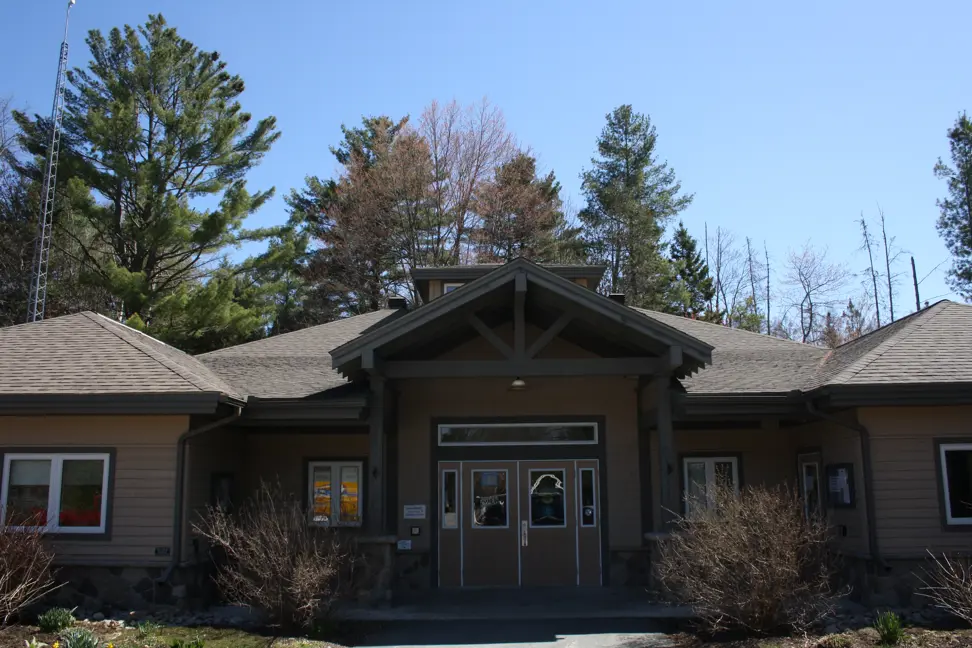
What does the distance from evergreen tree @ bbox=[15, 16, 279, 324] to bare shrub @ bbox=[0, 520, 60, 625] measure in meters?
16.1

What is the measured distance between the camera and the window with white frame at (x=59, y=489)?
1145cm

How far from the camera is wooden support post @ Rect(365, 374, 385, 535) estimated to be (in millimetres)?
11930

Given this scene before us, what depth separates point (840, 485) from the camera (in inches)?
472

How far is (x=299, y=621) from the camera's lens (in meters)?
9.88

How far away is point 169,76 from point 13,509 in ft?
69.1

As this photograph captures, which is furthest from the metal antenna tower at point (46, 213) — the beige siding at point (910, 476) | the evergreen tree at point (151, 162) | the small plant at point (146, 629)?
the beige siding at point (910, 476)

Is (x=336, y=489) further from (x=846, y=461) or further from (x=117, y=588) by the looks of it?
(x=846, y=461)

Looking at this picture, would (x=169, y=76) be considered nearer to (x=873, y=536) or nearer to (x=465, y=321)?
(x=465, y=321)

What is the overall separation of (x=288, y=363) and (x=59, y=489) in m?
4.50

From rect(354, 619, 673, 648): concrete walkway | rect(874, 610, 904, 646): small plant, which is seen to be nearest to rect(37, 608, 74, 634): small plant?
rect(354, 619, 673, 648): concrete walkway

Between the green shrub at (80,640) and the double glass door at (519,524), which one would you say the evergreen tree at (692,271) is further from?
the green shrub at (80,640)

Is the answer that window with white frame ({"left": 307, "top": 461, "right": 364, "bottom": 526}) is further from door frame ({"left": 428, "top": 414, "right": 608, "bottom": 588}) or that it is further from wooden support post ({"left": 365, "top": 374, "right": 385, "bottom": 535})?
wooden support post ({"left": 365, "top": 374, "right": 385, "bottom": 535})

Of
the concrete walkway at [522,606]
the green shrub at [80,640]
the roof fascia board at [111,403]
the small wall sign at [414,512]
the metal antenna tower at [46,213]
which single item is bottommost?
the concrete walkway at [522,606]

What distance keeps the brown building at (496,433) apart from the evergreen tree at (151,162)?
12597 millimetres
